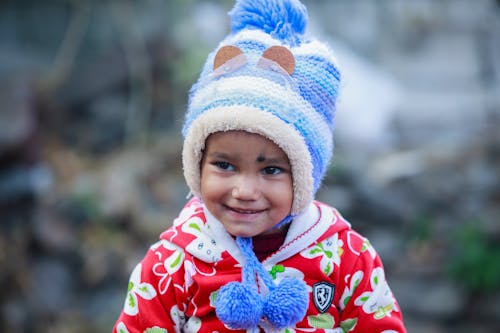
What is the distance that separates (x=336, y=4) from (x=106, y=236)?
3.17m

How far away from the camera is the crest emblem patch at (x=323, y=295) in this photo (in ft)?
5.85

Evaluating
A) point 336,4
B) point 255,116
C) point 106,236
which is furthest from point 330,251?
point 336,4

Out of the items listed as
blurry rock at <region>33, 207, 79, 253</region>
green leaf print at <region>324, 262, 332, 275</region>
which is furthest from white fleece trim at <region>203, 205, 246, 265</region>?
blurry rock at <region>33, 207, 79, 253</region>

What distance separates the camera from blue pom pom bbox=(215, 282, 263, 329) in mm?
1678

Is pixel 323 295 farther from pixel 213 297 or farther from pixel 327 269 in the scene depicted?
pixel 213 297

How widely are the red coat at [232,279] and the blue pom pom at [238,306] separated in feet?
0.20

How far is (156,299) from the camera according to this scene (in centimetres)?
177

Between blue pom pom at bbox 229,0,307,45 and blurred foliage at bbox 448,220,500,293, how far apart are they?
3.13m

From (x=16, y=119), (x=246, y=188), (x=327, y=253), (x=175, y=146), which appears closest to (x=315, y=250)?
(x=327, y=253)

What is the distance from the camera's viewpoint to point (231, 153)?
1.69 m

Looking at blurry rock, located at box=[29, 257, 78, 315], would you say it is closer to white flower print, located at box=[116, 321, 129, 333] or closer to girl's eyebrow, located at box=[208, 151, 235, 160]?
white flower print, located at box=[116, 321, 129, 333]

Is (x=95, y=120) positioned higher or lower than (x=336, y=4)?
lower

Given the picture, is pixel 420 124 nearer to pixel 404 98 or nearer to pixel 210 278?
pixel 404 98

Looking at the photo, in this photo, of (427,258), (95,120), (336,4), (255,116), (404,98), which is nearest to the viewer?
(255,116)
